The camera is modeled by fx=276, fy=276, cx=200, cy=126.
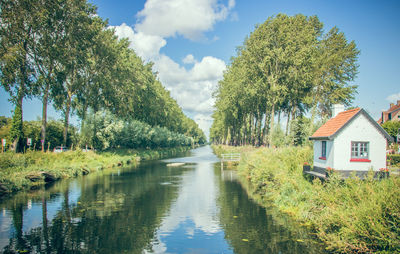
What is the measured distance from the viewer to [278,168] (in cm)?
1989

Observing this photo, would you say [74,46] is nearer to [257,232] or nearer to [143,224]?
[143,224]

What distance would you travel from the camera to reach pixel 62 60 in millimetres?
35594

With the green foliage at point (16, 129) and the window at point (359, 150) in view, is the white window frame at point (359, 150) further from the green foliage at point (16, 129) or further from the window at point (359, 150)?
the green foliage at point (16, 129)

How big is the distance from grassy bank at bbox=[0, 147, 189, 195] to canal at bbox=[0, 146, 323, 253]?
1761 millimetres

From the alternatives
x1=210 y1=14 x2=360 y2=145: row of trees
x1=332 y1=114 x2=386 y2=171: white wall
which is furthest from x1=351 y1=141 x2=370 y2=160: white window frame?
x1=210 y1=14 x2=360 y2=145: row of trees

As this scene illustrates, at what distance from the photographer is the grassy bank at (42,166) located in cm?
2178

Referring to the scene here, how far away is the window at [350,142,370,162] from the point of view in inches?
656

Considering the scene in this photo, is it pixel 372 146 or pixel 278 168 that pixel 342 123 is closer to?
pixel 372 146

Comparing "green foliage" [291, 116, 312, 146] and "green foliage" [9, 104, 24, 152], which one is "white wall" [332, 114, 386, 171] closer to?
"green foliage" [291, 116, 312, 146]

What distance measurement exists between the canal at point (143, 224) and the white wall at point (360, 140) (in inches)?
211

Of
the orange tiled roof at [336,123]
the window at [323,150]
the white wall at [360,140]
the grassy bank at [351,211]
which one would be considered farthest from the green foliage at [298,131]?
the grassy bank at [351,211]

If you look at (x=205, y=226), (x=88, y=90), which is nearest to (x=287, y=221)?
→ (x=205, y=226)

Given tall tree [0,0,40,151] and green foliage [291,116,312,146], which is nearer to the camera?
tall tree [0,0,40,151]

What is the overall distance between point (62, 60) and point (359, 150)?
3474 cm
